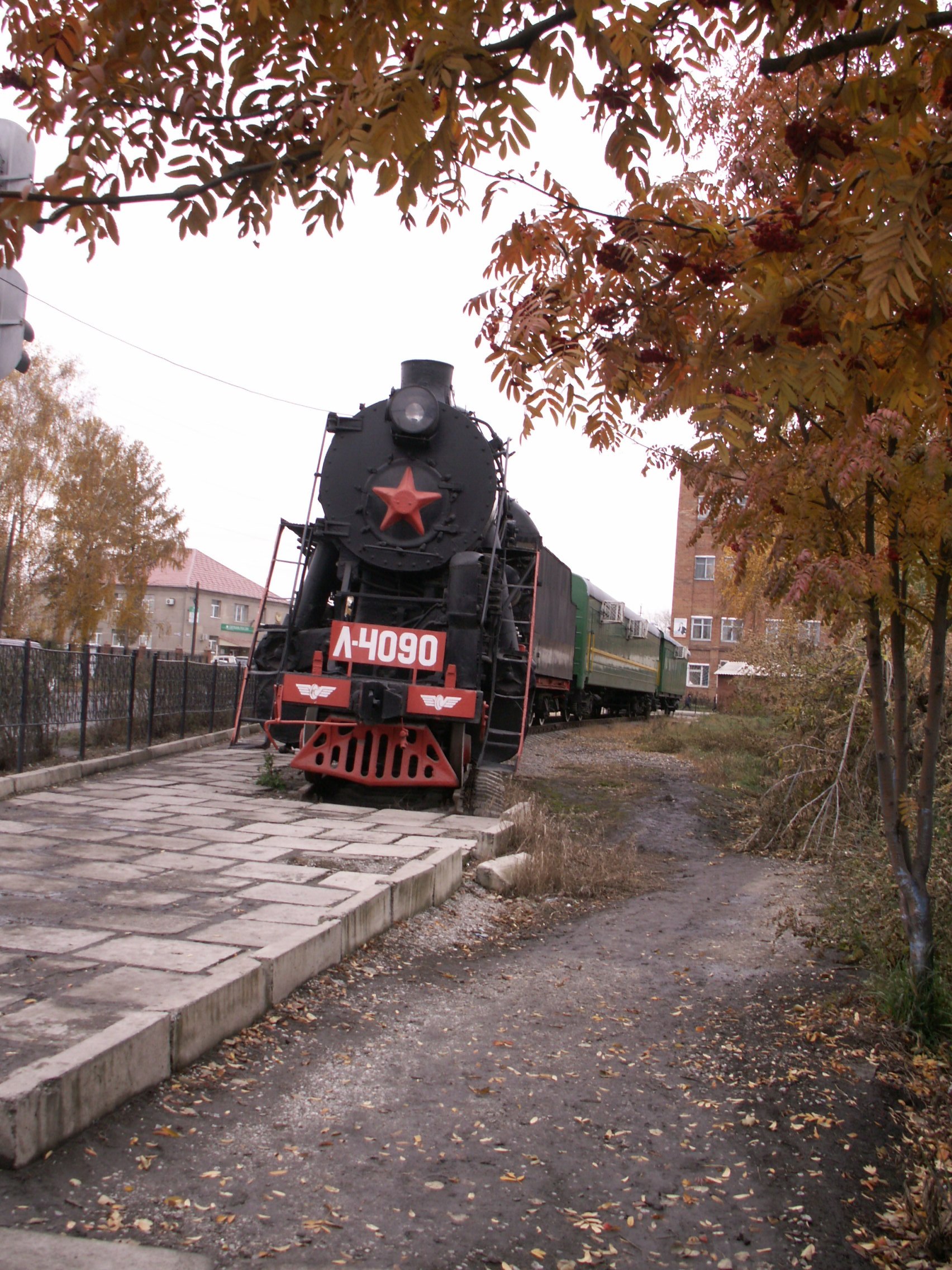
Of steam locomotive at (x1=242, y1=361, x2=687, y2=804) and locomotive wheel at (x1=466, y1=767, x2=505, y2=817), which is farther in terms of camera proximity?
locomotive wheel at (x1=466, y1=767, x2=505, y2=817)

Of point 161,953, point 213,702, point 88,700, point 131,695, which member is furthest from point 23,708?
point 213,702

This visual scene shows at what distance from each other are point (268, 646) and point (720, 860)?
4.49 m

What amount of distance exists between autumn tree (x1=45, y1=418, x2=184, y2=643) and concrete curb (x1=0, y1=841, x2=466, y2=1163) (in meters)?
33.5

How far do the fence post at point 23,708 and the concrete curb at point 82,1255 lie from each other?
22.4ft

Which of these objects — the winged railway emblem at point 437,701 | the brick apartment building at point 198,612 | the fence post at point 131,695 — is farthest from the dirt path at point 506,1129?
the brick apartment building at point 198,612

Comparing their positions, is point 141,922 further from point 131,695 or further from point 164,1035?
point 131,695

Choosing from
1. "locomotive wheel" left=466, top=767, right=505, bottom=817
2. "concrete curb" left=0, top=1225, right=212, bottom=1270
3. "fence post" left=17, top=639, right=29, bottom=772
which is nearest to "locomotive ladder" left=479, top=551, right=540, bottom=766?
"locomotive wheel" left=466, top=767, right=505, bottom=817

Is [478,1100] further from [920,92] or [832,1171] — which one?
[920,92]

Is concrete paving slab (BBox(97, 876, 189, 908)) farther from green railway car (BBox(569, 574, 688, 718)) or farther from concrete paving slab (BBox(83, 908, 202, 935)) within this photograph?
green railway car (BBox(569, 574, 688, 718))

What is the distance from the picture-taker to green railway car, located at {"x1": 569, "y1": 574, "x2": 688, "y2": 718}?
19828 millimetres

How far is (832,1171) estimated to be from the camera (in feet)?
10.2

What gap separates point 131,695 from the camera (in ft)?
36.1

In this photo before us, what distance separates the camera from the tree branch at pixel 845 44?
2.79 meters

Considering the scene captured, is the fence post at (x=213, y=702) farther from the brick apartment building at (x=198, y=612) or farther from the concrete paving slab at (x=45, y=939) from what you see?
the brick apartment building at (x=198, y=612)
